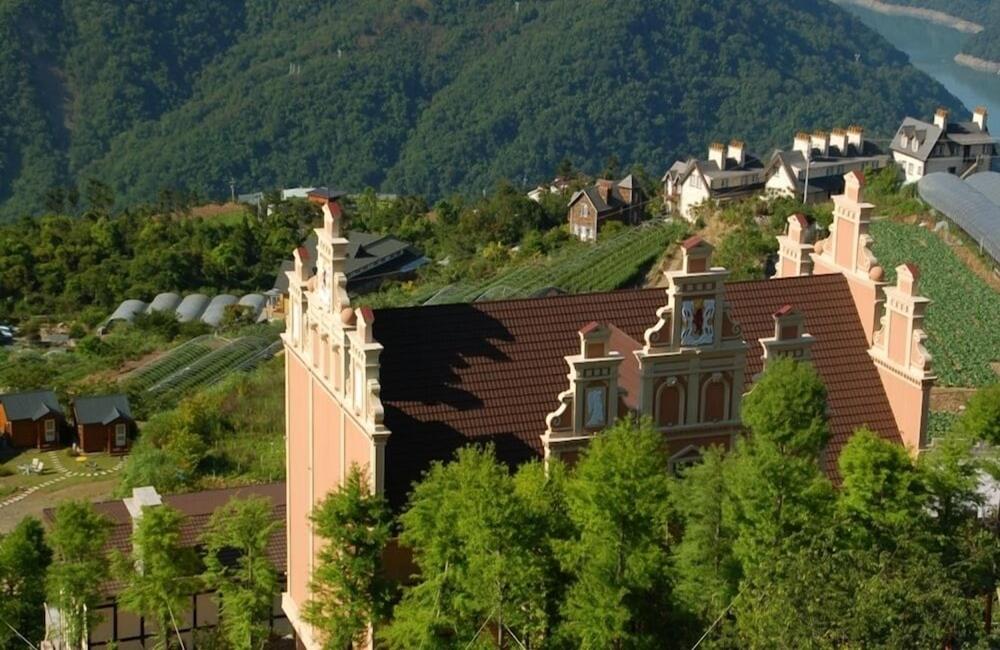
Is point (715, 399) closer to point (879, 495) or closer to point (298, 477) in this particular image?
point (879, 495)

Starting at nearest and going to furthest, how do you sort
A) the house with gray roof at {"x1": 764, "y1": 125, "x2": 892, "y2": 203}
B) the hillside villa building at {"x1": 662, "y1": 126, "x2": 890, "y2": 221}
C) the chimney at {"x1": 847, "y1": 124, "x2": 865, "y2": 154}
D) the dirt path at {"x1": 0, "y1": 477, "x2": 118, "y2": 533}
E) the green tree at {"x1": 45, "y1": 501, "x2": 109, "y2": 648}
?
the green tree at {"x1": 45, "y1": 501, "x2": 109, "y2": 648}
the dirt path at {"x1": 0, "y1": 477, "x2": 118, "y2": 533}
the house with gray roof at {"x1": 764, "y1": 125, "x2": 892, "y2": 203}
the hillside villa building at {"x1": 662, "y1": 126, "x2": 890, "y2": 221}
the chimney at {"x1": 847, "y1": 124, "x2": 865, "y2": 154}

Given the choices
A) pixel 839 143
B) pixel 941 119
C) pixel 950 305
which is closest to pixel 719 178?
pixel 839 143

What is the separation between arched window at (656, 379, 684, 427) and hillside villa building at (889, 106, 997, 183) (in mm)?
55437

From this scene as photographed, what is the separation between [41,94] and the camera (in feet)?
571

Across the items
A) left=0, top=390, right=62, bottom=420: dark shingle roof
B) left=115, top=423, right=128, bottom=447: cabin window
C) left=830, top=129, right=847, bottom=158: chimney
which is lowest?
left=115, top=423, right=128, bottom=447: cabin window

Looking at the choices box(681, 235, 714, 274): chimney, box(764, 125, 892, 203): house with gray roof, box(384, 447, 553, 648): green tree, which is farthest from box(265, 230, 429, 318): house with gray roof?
box(384, 447, 553, 648): green tree

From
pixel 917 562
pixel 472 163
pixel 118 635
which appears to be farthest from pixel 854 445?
pixel 472 163

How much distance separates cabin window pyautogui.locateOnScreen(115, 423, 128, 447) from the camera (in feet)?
159

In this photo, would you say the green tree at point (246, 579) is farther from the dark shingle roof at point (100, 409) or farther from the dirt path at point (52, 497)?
the dark shingle roof at point (100, 409)

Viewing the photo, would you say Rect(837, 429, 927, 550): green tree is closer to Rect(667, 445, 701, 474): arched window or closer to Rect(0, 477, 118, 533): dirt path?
Rect(667, 445, 701, 474): arched window

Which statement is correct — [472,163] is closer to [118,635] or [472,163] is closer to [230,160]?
[230,160]

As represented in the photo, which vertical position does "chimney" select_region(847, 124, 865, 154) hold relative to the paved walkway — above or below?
above

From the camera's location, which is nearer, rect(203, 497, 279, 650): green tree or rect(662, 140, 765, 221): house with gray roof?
rect(203, 497, 279, 650): green tree

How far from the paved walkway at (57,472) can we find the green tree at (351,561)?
23178mm
